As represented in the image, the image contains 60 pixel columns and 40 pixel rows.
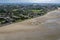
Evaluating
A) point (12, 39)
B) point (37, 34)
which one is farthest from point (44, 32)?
point (12, 39)

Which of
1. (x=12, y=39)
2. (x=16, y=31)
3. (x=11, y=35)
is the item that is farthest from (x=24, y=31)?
(x=12, y=39)

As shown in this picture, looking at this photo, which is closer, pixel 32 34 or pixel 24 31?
pixel 32 34

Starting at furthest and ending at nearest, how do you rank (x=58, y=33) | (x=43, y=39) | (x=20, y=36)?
(x=58, y=33)
(x=20, y=36)
(x=43, y=39)

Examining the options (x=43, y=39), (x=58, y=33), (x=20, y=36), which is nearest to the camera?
(x=43, y=39)

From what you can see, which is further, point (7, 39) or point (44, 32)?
point (44, 32)

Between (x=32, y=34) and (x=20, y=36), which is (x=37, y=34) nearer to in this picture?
(x=32, y=34)

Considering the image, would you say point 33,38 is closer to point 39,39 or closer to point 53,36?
point 39,39

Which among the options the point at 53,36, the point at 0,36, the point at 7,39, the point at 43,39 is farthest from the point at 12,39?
the point at 53,36

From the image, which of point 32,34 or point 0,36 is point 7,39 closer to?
point 0,36
